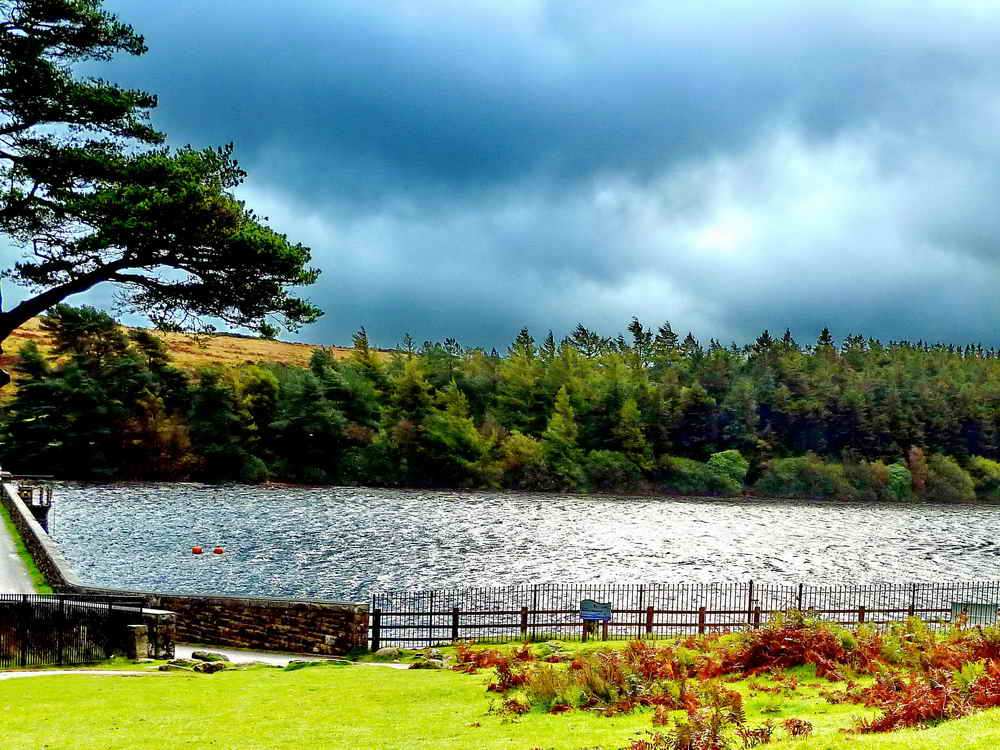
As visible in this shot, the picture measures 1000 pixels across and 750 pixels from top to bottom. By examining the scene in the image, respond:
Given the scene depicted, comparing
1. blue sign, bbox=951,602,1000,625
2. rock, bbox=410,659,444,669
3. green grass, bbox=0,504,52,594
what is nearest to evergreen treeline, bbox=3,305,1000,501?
green grass, bbox=0,504,52,594

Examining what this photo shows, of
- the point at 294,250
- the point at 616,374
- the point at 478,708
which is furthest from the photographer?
the point at 616,374

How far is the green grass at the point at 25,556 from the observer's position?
29172 millimetres

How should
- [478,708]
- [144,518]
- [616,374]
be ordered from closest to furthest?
[478,708], [144,518], [616,374]

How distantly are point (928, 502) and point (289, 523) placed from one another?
8432 centimetres

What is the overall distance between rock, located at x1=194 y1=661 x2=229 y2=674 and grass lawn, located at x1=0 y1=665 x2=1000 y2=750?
3.60 feet

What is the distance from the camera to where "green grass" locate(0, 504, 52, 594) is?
1148 inches

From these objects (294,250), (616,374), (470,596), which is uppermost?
(616,374)

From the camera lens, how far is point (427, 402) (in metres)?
117

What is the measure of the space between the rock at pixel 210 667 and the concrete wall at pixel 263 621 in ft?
15.9

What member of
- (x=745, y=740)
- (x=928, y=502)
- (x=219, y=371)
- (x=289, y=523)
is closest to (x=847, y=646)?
(x=745, y=740)

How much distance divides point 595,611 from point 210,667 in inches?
512

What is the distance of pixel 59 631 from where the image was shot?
2198cm

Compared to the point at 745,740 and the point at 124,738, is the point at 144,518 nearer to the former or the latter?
the point at 124,738

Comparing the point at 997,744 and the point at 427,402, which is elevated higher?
the point at 427,402
